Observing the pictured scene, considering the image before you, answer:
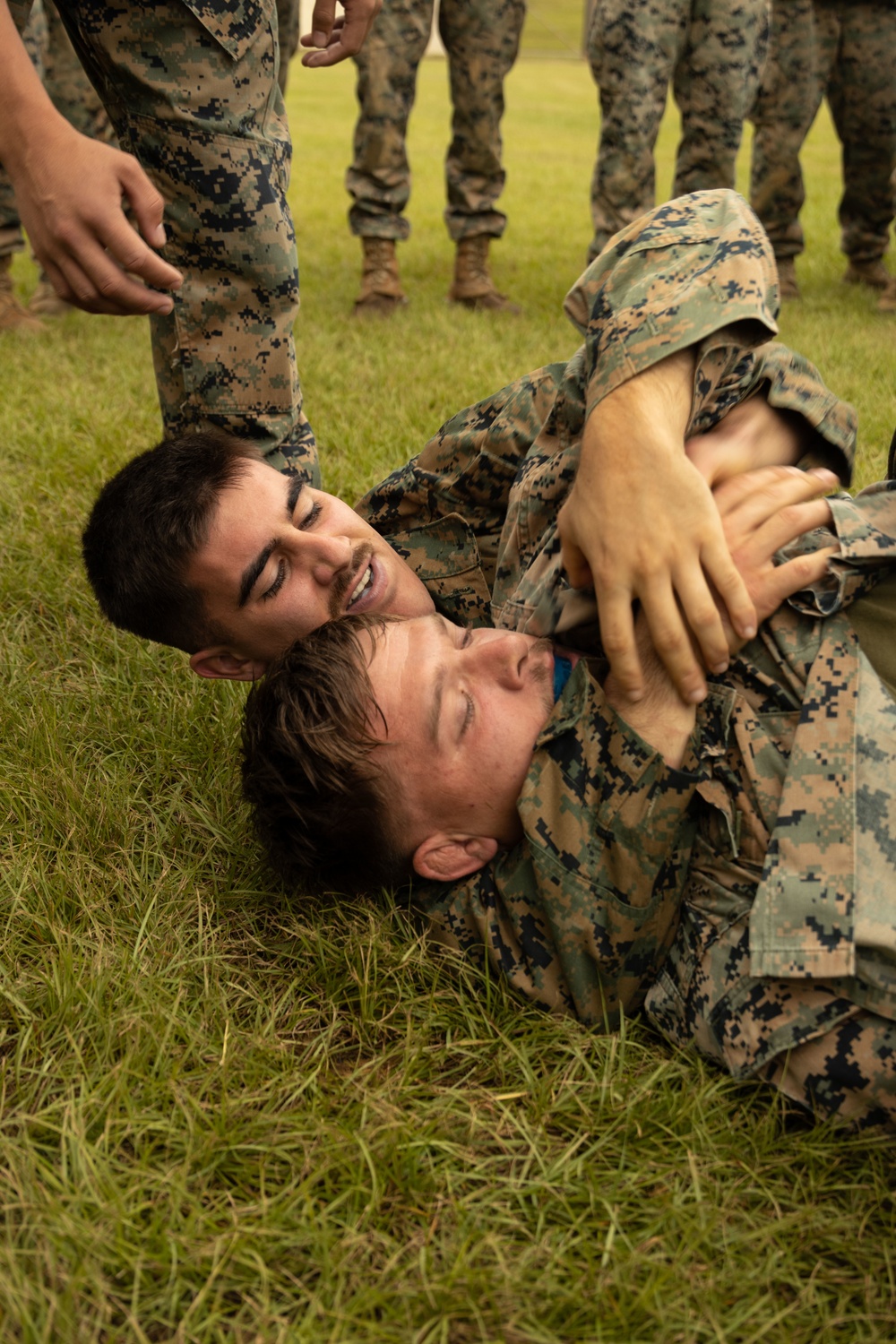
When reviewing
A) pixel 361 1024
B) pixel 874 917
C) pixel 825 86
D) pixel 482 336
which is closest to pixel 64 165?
pixel 361 1024

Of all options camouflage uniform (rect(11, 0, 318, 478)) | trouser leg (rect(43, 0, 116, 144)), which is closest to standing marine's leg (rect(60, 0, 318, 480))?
camouflage uniform (rect(11, 0, 318, 478))

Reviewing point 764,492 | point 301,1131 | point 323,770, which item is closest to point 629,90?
point 764,492

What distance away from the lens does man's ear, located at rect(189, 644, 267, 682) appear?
236 cm

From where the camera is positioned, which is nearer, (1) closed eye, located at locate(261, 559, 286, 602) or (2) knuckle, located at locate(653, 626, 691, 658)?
(2) knuckle, located at locate(653, 626, 691, 658)

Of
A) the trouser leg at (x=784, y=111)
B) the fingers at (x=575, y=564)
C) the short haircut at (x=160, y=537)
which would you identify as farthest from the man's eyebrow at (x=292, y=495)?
the trouser leg at (x=784, y=111)

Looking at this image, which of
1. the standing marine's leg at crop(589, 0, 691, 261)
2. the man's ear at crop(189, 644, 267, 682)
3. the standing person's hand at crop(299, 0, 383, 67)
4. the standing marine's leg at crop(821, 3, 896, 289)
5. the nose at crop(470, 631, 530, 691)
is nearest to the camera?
the nose at crop(470, 631, 530, 691)

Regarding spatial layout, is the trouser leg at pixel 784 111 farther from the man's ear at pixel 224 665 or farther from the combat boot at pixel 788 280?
the man's ear at pixel 224 665

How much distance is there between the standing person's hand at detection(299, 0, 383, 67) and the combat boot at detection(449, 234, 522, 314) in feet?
9.72

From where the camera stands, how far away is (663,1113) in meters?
1.57

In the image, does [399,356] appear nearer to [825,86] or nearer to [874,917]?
[825,86]

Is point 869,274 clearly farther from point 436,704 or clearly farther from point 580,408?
point 436,704

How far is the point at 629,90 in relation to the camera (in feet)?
16.9

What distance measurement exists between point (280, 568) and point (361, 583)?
0.51 feet

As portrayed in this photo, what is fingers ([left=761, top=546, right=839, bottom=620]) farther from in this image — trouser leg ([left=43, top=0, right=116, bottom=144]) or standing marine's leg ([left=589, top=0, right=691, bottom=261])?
trouser leg ([left=43, top=0, right=116, bottom=144])
